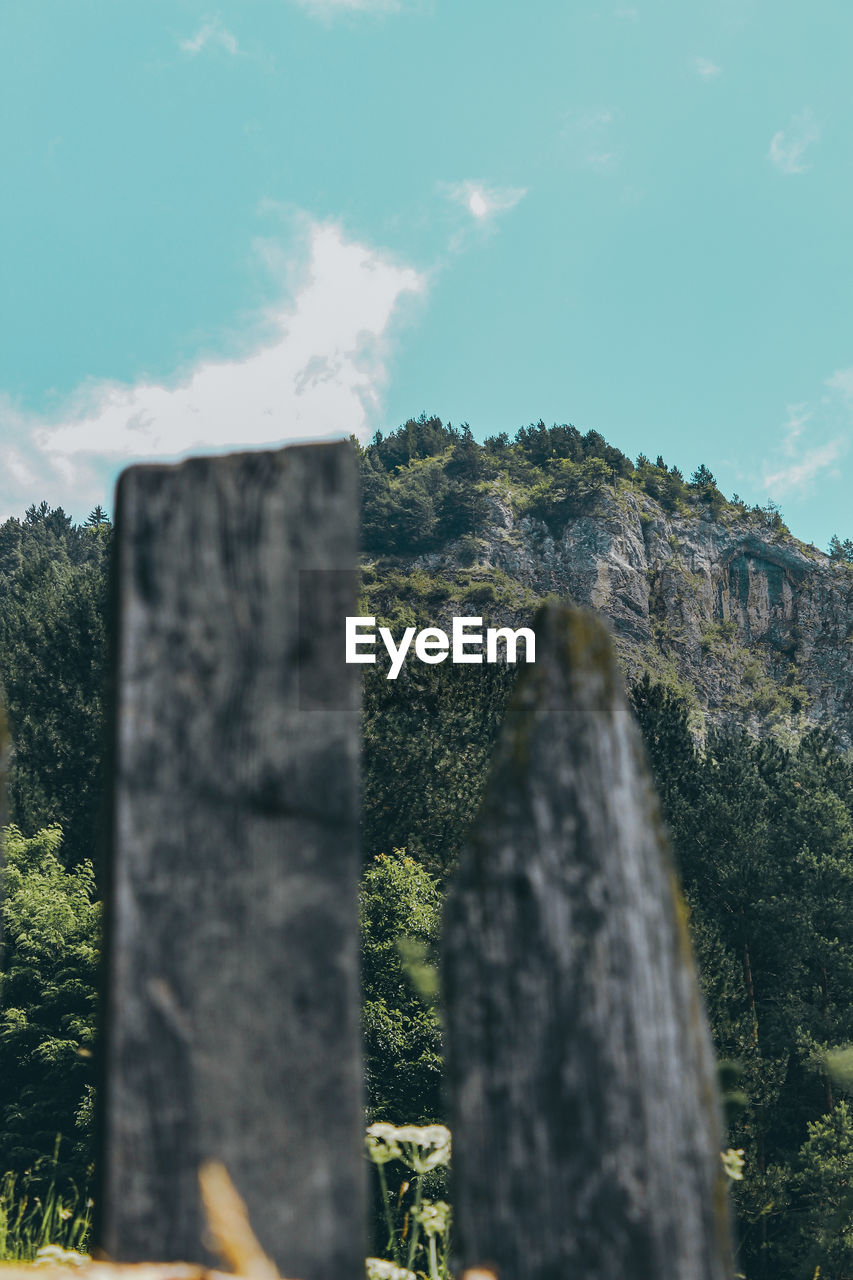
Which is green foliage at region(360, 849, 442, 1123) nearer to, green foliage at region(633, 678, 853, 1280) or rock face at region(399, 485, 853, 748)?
green foliage at region(633, 678, 853, 1280)

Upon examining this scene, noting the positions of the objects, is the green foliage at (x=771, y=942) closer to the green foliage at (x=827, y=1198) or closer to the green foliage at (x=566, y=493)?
the green foliage at (x=827, y=1198)

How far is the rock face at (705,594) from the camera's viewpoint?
4944cm

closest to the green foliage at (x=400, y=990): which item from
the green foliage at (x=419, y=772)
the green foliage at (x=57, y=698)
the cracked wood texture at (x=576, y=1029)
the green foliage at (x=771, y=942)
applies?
the green foliage at (x=419, y=772)

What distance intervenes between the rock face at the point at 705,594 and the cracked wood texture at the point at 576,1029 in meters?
43.9

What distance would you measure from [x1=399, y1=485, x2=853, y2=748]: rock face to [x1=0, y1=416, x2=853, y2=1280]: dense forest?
77.9 ft

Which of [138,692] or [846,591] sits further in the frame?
[846,591]

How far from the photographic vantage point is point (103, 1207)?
0.73 meters

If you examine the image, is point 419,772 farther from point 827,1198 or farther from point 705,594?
point 705,594

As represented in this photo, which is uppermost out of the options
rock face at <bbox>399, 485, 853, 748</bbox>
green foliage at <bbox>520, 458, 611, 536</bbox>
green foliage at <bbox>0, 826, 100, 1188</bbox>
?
green foliage at <bbox>520, 458, 611, 536</bbox>

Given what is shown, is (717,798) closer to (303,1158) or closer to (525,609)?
(303,1158)

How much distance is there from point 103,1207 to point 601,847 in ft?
1.68

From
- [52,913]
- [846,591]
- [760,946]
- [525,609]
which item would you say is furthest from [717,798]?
[846,591]

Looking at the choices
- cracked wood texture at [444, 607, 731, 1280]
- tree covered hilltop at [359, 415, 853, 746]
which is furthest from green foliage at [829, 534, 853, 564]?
cracked wood texture at [444, 607, 731, 1280]

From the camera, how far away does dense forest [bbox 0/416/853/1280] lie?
15.6 meters
